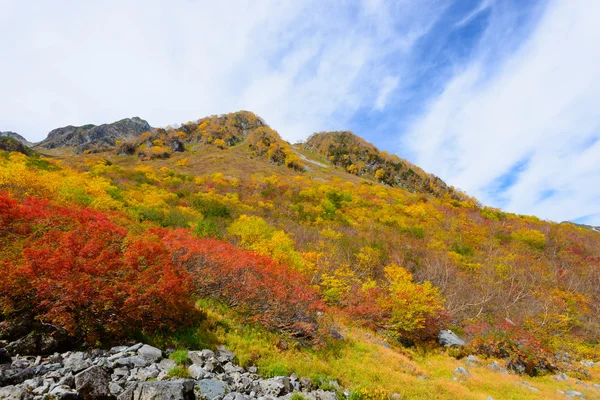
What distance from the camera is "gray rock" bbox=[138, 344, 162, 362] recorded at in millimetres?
6998

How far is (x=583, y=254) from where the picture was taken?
34.7m

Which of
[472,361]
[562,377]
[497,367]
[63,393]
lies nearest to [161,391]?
Result: [63,393]

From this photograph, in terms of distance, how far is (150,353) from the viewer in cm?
712

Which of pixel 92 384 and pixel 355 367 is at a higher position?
pixel 92 384

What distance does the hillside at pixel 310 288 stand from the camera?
7.79 m

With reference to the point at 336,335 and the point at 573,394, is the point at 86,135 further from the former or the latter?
the point at 573,394

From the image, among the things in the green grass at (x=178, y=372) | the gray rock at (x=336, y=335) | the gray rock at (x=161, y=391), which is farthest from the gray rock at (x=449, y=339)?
the gray rock at (x=161, y=391)

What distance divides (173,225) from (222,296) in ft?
41.9

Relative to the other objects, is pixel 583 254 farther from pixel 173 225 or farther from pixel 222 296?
pixel 173 225

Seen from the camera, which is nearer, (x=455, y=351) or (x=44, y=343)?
(x=44, y=343)

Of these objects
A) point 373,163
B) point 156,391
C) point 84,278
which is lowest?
point 156,391

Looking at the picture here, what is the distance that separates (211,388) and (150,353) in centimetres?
201

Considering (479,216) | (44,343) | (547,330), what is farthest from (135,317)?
(479,216)

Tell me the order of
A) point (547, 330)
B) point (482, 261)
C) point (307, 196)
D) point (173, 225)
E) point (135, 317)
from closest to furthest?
point (135, 317), point (547, 330), point (173, 225), point (482, 261), point (307, 196)
